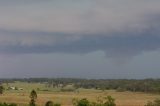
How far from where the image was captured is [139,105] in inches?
6929

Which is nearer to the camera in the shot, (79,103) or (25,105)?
(79,103)

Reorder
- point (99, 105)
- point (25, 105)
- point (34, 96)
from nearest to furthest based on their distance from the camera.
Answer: point (99, 105)
point (25, 105)
point (34, 96)

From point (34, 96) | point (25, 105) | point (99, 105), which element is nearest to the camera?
A: point (99, 105)

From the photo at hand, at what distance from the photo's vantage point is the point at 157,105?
153 metres

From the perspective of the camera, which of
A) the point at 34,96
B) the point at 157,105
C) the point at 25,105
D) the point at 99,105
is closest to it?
the point at 99,105

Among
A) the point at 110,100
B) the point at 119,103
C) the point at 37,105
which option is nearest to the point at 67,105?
the point at 37,105

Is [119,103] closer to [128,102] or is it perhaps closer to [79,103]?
[128,102]

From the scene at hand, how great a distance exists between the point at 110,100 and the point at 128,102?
5012 cm

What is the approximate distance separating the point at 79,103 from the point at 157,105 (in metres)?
28.2

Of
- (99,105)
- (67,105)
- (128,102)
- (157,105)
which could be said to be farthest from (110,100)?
(128,102)

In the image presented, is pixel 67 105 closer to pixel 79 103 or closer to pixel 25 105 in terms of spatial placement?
pixel 25 105

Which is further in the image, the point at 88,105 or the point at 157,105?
the point at 157,105

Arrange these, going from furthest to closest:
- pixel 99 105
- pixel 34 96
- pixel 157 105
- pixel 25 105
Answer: pixel 34 96 → pixel 25 105 → pixel 157 105 → pixel 99 105

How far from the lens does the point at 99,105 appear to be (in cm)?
13562
